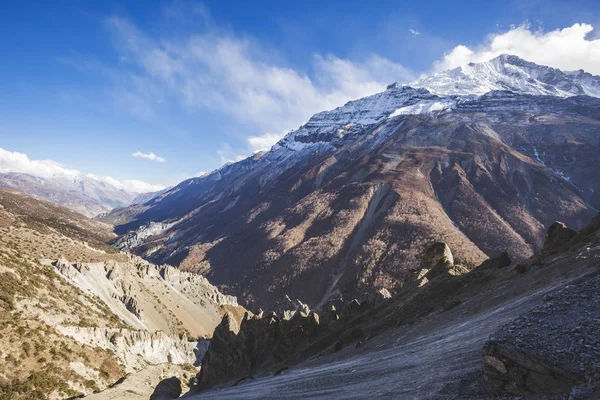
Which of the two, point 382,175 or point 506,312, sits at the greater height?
point 382,175

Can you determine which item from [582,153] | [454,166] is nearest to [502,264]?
[454,166]

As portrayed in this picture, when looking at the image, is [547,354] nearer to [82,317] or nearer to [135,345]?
[135,345]

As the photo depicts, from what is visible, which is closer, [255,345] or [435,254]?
[255,345]

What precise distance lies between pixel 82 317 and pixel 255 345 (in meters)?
31.2

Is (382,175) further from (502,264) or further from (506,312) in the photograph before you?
(506,312)

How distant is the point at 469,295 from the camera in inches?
950

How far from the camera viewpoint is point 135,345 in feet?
183

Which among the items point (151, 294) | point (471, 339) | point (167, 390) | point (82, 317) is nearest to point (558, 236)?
point (471, 339)

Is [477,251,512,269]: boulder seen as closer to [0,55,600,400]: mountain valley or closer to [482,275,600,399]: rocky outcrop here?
[0,55,600,400]: mountain valley

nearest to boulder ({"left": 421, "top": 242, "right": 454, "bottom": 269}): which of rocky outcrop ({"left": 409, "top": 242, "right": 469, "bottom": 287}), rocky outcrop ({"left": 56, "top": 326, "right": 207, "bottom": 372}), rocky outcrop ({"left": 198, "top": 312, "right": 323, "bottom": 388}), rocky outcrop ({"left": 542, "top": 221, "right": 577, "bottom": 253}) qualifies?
rocky outcrop ({"left": 409, "top": 242, "right": 469, "bottom": 287})

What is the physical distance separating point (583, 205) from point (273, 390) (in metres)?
192

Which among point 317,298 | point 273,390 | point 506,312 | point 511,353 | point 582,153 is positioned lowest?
point 317,298

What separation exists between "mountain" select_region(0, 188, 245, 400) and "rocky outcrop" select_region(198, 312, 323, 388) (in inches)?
342

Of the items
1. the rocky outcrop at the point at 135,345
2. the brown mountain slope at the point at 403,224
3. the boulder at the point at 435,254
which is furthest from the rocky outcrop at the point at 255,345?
the brown mountain slope at the point at 403,224
